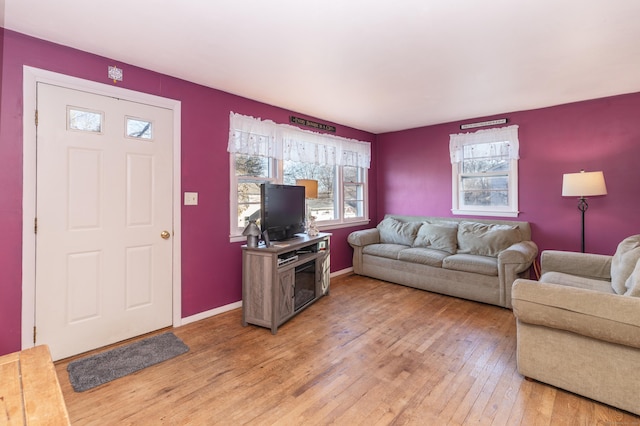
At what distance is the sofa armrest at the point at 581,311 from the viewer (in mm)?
1705

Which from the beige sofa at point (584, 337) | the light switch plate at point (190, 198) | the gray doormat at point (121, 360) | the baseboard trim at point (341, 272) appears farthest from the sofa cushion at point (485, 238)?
the gray doormat at point (121, 360)

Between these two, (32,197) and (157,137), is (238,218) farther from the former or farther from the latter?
(32,197)

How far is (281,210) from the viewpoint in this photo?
11.1ft

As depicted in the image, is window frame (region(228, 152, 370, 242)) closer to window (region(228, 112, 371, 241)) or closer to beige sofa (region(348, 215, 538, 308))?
window (region(228, 112, 371, 241))

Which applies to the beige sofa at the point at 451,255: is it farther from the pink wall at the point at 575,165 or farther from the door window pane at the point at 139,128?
the door window pane at the point at 139,128

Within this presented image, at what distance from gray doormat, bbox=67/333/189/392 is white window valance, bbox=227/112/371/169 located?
197cm

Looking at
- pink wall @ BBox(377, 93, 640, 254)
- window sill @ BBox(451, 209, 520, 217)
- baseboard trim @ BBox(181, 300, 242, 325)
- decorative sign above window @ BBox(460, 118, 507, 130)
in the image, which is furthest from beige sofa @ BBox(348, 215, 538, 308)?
baseboard trim @ BBox(181, 300, 242, 325)

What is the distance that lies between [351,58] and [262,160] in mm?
1694

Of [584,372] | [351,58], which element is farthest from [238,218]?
[584,372]

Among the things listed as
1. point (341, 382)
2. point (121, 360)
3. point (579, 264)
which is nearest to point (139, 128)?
Answer: point (121, 360)

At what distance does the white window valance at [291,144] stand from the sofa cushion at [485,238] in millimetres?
1951

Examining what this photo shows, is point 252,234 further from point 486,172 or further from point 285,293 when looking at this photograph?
point 486,172

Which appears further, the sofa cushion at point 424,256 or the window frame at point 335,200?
the sofa cushion at point 424,256

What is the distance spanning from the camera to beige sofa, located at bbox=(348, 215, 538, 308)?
347 centimetres
